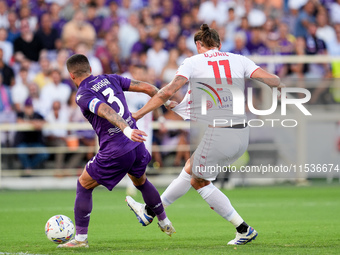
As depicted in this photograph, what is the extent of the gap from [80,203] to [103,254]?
2.68 feet

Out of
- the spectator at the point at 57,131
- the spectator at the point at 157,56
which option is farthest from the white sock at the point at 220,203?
the spectator at the point at 157,56

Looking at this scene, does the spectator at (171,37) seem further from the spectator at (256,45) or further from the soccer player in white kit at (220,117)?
the soccer player in white kit at (220,117)

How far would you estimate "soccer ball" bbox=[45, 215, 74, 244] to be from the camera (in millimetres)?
7672

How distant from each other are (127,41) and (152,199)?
1174 cm

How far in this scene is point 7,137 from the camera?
662 inches

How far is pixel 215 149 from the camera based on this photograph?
7.71m

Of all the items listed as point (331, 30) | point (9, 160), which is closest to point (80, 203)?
point (9, 160)

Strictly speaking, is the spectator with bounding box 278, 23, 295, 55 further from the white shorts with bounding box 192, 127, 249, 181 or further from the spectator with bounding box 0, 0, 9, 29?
the white shorts with bounding box 192, 127, 249, 181

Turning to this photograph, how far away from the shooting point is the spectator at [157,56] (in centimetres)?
1848

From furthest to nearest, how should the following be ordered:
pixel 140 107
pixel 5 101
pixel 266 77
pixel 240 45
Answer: pixel 240 45
pixel 5 101
pixel 140 107
pixel 266 77

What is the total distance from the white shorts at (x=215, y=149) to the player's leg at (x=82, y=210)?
1.20 metres

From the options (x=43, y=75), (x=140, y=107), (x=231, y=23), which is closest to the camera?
(x=140, y=107)

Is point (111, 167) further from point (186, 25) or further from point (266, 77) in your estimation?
point (186, 25)

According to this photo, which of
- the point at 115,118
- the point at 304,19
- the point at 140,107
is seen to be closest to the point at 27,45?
the point at 140,107
